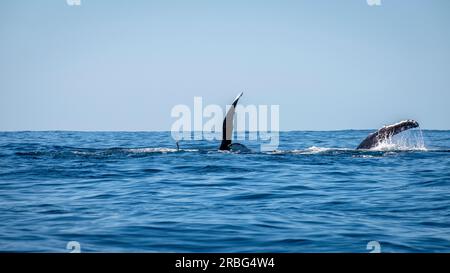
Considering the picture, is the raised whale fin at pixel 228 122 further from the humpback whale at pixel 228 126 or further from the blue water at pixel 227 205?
the blue water at pixel 227 205

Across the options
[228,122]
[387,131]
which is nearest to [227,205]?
[228,122]

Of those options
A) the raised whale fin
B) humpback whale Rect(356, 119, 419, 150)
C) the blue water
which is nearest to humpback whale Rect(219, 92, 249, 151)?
the raised whale fin

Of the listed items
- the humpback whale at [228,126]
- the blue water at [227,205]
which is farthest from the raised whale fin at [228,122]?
the blue water at [227,205]

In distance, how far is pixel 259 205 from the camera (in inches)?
423

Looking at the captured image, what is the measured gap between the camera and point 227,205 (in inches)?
424

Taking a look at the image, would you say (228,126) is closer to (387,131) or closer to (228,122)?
(228,122)

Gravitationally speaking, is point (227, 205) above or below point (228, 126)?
below

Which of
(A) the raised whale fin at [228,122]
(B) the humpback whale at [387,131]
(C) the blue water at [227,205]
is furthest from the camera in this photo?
(A) the raised whale fin at [228,122]

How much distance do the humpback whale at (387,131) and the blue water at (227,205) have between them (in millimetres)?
882

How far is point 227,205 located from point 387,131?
9.40 meters

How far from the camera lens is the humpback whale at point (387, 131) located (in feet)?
56.2

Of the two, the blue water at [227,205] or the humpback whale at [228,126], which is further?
the humpback whale at [228,126]
